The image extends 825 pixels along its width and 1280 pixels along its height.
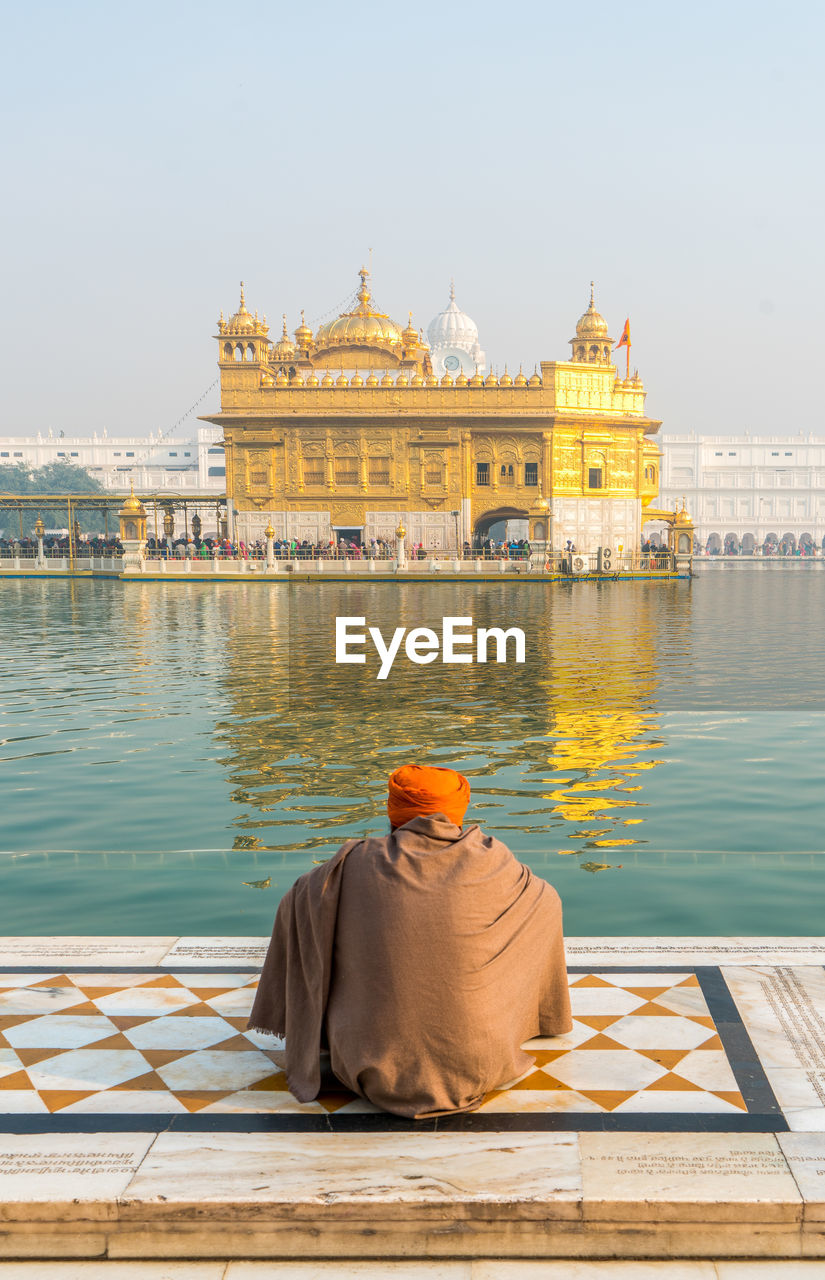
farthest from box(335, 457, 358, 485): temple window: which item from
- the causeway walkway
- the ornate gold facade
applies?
the causeway walkway

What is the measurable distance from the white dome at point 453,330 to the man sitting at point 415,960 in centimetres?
6886

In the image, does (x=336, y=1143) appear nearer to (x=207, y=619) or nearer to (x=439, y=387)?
(x=207, y=619)

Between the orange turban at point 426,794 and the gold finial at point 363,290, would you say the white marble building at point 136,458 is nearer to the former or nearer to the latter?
the gold finial at point 363,290

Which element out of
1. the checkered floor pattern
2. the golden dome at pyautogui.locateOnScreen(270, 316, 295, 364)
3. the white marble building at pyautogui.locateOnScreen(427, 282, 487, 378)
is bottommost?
the checkered floor pattern

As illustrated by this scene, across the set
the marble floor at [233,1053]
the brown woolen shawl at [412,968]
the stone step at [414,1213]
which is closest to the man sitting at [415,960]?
the brown woolen shawl at [412,968]

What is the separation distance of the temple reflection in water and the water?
1.2 inches

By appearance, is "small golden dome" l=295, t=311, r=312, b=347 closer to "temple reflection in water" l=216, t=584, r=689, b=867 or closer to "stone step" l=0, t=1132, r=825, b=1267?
"temple reflection in water" l=216, t=584, r=689, b=867

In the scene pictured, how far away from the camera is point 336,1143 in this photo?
2.73 meters

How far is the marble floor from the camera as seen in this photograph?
2934mm

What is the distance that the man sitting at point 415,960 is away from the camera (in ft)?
9.53

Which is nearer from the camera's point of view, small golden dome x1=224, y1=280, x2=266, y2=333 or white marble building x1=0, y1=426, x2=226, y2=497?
small golden dome x1=224, y1=280, x2=266, y2=333

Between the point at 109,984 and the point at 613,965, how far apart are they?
1679mm

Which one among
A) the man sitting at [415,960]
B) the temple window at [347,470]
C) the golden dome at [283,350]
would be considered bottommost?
the man sitting at [415,960]

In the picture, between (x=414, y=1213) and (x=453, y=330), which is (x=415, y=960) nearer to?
(x=414, y=1213)
